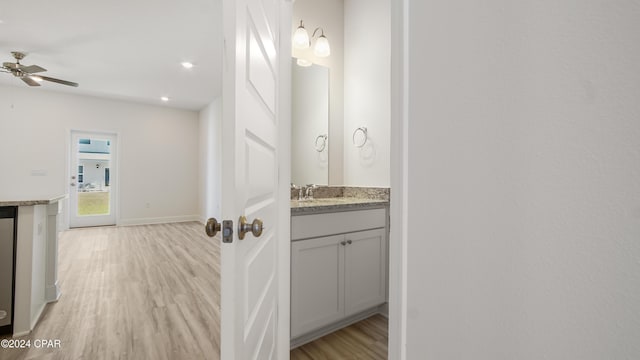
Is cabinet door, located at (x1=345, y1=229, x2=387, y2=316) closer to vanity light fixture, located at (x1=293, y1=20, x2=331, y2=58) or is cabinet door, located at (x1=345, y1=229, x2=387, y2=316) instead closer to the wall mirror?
the wall mirror

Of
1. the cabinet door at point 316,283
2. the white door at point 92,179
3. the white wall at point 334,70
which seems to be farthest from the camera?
the white door at point 92,179

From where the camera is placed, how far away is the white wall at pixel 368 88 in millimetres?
2295

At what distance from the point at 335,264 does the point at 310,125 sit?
45.1 inches

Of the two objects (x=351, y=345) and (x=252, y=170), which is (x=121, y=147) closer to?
(x=351, y=345)

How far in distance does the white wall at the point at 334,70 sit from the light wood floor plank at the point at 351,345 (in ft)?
3.84

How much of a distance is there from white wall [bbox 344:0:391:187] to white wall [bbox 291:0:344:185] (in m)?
0.05

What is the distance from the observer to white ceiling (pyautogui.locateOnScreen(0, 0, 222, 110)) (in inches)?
Result: 109

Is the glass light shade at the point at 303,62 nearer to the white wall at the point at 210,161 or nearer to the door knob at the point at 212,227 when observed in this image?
the door knob at the point at 212,227

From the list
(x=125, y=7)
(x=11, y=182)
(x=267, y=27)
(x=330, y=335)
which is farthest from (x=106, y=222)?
(x=267, y=27)

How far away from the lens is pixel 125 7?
2740 mm

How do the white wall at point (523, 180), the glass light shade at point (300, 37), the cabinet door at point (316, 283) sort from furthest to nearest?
the glass light shade at point (300, 37)
the cabinet door at point (316, 283)
the white wall at point (523, 180)

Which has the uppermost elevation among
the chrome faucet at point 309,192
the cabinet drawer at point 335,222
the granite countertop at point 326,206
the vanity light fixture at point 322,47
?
the vanity light fixture at point 322,47

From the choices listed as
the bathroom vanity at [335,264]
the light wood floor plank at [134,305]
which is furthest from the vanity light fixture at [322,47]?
the light wood floor plank at [134,305]

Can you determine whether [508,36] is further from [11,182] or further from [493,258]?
[11,182]
